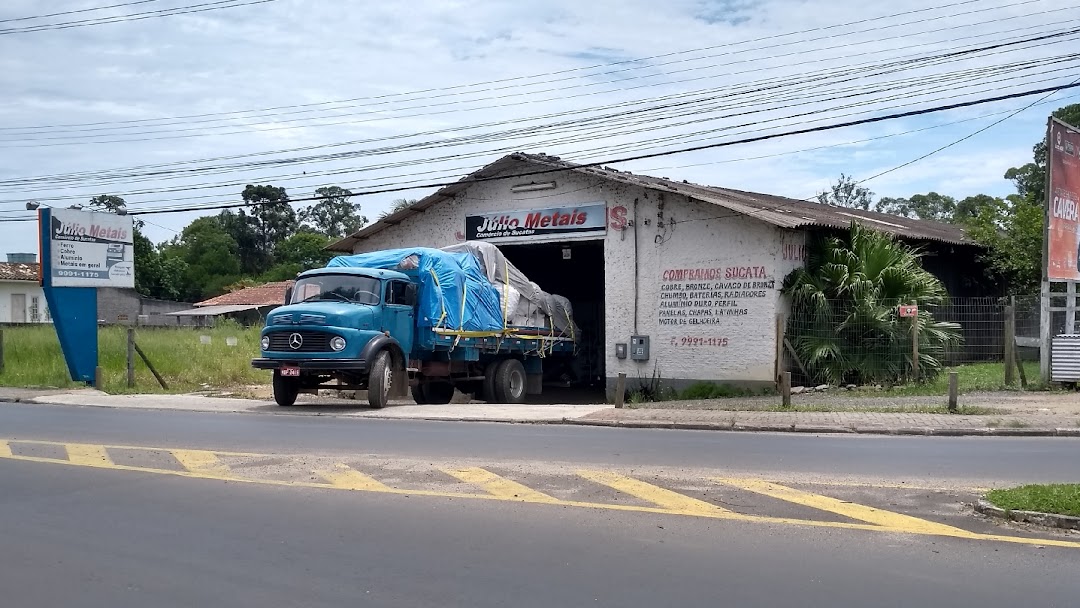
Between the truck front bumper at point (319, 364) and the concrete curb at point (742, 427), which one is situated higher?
the truck front bumper at point (319, 364)

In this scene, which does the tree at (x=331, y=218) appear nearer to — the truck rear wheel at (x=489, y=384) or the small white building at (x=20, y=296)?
the small white building at (x=20, y=296)

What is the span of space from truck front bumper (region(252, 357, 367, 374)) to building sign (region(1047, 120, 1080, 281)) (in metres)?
13.3

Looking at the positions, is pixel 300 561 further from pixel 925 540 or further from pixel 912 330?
pixel 912 330

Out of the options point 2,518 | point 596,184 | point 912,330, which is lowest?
point 2,518

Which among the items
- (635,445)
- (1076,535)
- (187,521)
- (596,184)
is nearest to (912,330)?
(596,184)

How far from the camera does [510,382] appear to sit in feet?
72.6

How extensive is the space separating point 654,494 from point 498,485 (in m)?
1.52

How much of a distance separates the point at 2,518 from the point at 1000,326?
79.7 feet

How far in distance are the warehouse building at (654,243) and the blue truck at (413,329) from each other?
212 centimetres

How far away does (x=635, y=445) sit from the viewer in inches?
496

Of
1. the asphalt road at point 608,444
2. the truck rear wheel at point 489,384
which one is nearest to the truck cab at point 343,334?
the asphalt road at point 608,444

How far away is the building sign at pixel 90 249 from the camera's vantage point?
2375cm

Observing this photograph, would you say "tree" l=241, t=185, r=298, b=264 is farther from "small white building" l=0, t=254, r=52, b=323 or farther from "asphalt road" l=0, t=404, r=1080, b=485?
"asphalt road" l=0, t=404, r=1080, b=485

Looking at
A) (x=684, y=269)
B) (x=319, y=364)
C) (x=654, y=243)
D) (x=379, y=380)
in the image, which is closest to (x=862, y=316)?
(x=684, y=269)
